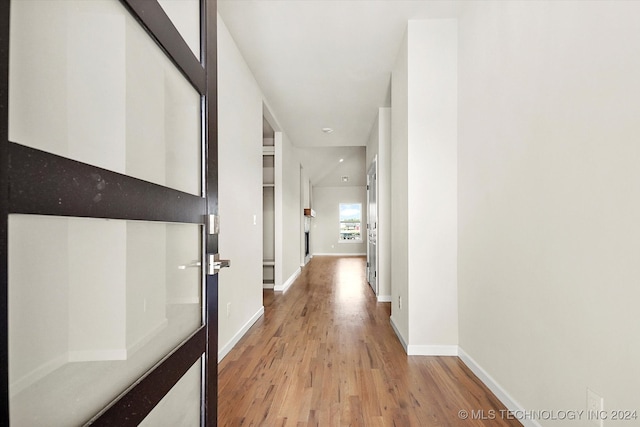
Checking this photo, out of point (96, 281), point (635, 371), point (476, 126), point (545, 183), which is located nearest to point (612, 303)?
point (635, 371)

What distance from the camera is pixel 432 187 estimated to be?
2.58m

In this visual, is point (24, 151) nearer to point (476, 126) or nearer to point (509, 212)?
point (509, 212)

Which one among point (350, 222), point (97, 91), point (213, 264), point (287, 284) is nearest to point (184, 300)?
point (213, 264)

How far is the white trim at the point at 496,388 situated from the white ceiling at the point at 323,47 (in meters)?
2.56

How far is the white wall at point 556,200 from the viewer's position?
1114 millimetres

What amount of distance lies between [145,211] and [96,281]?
18 centimetres

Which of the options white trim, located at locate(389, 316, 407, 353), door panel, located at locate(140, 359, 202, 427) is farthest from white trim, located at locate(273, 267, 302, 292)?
door panel, located at locate(140, 359, 202, 427)

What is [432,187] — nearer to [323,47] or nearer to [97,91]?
[323,47]

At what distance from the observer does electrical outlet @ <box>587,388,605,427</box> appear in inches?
46.8

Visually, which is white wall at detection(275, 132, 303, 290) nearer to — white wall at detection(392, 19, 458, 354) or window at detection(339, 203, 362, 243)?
white wall at detection(392, 19, 458, 354)

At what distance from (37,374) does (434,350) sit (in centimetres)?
257

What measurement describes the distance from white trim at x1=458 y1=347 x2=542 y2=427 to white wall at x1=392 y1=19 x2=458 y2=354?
23 cm

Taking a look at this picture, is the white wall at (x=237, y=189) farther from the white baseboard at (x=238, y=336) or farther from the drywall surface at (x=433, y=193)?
the drywall surface at (x=433, y=193)

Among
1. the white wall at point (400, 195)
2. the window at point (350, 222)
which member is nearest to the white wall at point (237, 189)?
the white wall at point (400, 195)
